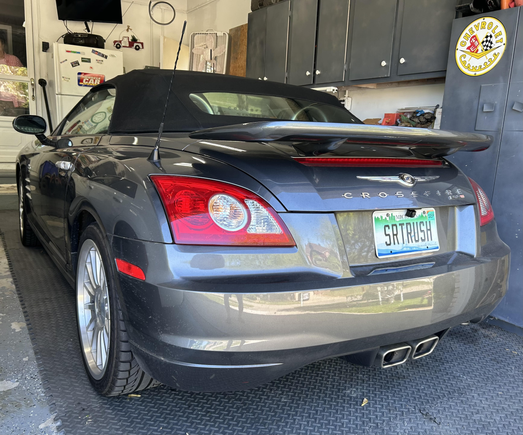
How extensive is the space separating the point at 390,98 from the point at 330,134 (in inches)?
142

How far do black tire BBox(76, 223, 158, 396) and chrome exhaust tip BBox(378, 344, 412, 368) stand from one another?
79cm

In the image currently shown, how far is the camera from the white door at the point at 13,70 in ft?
26.9

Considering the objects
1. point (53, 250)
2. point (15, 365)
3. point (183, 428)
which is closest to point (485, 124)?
point (183, 428)

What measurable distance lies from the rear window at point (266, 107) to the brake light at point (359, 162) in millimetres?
739

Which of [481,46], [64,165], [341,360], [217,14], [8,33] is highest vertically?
[217,14]

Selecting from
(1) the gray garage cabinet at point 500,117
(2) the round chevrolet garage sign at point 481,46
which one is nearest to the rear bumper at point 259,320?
(1) the gray garage cabinet at point 500,117

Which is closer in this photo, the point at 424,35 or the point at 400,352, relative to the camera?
the point at 400,352

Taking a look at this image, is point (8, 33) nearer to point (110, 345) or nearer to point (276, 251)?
point (110, 345)

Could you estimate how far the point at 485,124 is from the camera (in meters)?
2.57

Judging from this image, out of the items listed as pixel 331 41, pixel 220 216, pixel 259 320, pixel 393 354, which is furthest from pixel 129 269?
pixel 331 41

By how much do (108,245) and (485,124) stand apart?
2.31m

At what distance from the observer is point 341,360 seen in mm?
1991

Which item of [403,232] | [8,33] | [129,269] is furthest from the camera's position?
[8,33]

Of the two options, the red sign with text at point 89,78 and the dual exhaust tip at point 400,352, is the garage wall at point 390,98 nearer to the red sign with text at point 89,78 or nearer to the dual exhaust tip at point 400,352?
the dual exhaust tip at point 400,352
